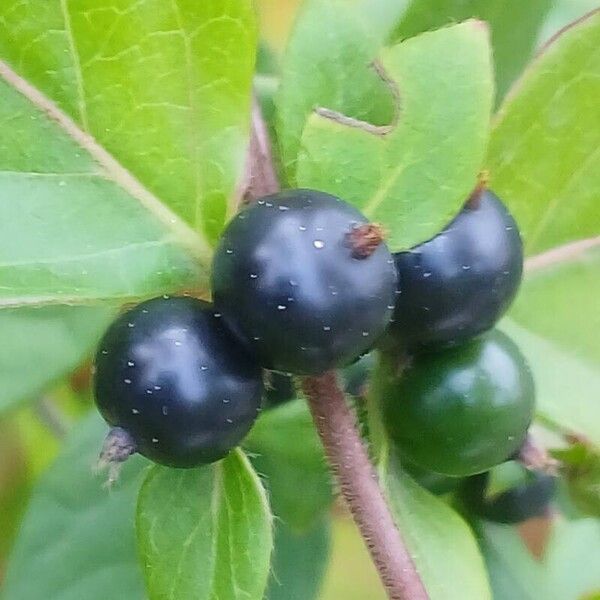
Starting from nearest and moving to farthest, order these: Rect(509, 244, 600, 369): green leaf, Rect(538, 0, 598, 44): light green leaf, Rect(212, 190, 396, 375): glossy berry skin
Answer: Rect(212, 190, 396, 375): glossy berry skin < Rect(509, 244, 600, 369): green leaf < Rect(538, 0, 598, 44): light green leaf

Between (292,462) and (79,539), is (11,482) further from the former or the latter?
(292,462)

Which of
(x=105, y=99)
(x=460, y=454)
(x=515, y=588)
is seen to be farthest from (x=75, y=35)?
(x=515, y=588)

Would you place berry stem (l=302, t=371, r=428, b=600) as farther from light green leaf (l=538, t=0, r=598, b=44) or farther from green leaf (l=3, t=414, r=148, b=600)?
light green leaf (l=538, t=0, r=598, b=44)

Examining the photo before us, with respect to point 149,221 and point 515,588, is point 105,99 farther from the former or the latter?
point 515,588

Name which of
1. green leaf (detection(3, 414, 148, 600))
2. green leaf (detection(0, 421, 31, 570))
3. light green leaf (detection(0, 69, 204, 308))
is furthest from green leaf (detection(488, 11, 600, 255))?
green leaf (detection(0, 421, 31, 570))

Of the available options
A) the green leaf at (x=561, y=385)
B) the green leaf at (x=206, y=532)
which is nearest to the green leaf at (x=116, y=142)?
the green leaf at (x=206, y=532)

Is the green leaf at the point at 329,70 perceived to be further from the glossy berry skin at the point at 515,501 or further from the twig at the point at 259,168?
the glossy berry skin at the point at 515,501

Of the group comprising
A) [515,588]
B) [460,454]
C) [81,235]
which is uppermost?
[81,235]
